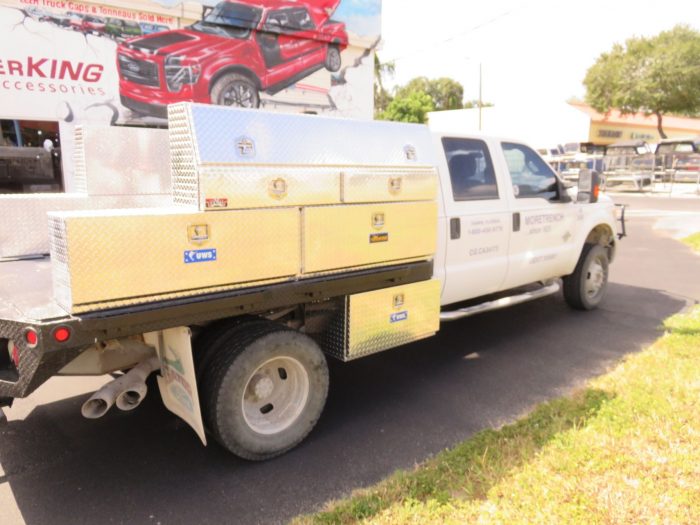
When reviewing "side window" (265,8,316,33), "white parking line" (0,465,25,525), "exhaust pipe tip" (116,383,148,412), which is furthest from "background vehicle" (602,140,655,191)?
"white parking line" (0,465,25,525)

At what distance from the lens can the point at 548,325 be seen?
20.9 ft

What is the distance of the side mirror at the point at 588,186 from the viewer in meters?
5.98

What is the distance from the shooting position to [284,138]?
134 inches

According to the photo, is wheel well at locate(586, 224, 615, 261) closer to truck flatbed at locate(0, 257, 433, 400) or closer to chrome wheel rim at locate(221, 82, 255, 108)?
truck flatbed at locate(0, 257, 433, 400)

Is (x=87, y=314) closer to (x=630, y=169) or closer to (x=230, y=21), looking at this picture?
(x=230, y=21)

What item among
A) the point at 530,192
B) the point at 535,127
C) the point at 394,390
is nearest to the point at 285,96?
the point at 530,192

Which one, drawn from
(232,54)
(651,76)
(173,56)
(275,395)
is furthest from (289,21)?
(651,76)

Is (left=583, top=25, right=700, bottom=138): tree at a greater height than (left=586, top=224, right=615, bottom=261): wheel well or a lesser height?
greater

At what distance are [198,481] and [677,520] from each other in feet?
8.47

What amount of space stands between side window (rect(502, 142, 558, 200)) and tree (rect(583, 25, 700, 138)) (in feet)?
137

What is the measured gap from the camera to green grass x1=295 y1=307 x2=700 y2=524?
2.84 metres

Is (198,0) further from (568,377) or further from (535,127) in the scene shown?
(535,127)

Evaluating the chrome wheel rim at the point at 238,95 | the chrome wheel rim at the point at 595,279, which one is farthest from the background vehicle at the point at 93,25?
the chrome wheel rim at the point at 595,279

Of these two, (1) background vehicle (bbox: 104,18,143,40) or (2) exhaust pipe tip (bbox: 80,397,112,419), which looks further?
(1) background vehicle (bbox: 104,18,143,40)
